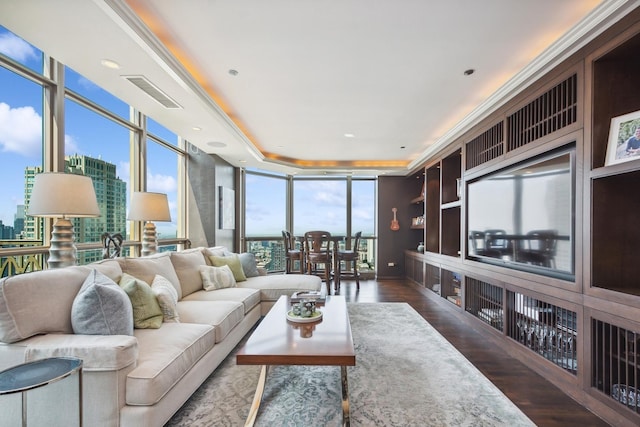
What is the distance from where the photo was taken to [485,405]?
82.4 inches

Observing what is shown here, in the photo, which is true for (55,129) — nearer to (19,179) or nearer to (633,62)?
(19,179)

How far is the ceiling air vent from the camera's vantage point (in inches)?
108

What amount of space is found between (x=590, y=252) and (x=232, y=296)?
3.10 meters

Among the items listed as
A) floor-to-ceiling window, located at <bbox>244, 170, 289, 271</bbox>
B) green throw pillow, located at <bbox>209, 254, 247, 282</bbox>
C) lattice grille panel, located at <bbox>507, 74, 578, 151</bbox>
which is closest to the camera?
lattice grille panel, located at <bbox>507, 74, 578, 151</bbox>

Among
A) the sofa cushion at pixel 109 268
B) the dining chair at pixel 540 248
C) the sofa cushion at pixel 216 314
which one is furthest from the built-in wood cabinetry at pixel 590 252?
the sofa cushion at pixel 109 268

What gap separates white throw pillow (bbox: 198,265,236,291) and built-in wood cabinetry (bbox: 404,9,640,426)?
9.92 feet

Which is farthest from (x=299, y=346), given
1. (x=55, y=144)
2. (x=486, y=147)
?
(x=486, y=147)

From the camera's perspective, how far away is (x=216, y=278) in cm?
372

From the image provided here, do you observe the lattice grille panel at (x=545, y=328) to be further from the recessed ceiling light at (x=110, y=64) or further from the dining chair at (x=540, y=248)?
the recessed ceiling light at (x=110, y=64)

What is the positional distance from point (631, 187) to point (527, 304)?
4.08 ft

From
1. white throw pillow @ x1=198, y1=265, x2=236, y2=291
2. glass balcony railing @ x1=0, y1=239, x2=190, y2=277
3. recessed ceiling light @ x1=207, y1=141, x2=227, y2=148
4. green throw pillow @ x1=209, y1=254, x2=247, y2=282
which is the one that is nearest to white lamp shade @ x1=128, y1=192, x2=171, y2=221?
glass balcony railing @ x1=0, y1=239, x2=190, y2=277

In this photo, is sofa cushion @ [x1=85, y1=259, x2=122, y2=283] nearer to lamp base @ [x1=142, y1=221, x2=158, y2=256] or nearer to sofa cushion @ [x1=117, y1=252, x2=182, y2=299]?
sofa cushion @ [x1=117, y1=252, x2=182, y2=299]

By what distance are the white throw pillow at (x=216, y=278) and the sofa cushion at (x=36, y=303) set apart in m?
1.68

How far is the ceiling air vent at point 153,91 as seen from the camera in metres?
2.74
